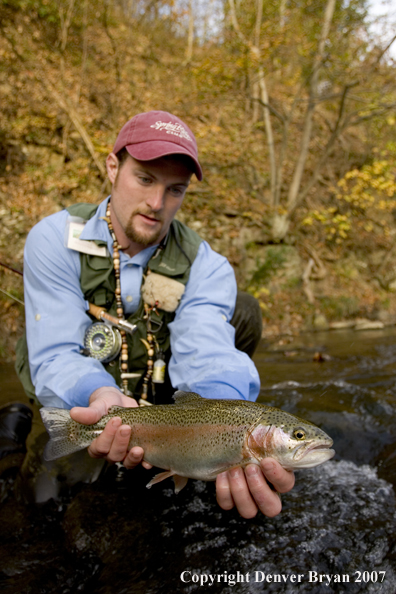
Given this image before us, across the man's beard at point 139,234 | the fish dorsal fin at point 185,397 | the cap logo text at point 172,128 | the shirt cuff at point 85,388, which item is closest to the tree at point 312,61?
the cap logo text at point 172,128

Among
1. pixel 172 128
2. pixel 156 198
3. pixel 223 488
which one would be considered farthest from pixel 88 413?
pixel 172 128

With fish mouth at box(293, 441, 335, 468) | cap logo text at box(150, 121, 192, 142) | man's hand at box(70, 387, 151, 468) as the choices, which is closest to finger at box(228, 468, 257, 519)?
fish mouth at box(293, 441, 335, 468)

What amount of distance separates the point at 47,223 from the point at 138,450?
1.88 metres

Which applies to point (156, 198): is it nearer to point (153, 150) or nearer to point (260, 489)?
point (153, 150)

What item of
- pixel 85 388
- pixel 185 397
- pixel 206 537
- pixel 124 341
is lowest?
pixel 206 537

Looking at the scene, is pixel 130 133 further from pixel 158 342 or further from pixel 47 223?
pixel 158 342

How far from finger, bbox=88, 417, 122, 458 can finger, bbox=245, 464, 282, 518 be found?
0.68 metres

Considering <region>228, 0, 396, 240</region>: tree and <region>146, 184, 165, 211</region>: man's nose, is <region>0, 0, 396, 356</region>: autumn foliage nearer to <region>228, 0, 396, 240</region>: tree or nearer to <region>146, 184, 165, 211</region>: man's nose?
<region>228, 0, 396, 240</region>: tree

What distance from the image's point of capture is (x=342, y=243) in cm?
1347

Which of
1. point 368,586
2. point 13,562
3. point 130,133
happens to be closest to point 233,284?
point 130,133

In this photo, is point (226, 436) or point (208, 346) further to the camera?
point (208, 346)

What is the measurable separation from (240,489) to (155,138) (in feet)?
7.40

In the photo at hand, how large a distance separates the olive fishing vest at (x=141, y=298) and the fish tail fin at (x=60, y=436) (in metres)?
1.06

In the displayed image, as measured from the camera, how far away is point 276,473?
69.6 inches
